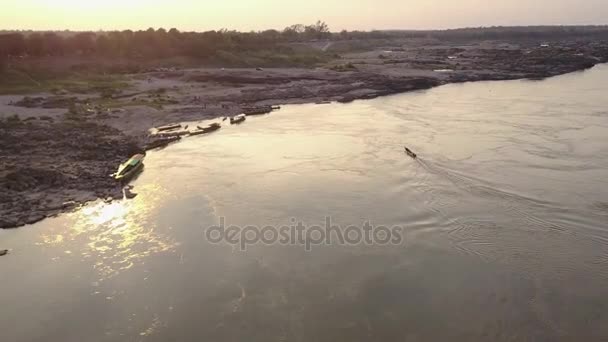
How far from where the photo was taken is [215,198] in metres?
20.3

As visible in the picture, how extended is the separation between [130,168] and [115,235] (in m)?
6.41

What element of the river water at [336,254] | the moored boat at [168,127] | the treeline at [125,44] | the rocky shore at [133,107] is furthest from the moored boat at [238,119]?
the treeline at [125,44]

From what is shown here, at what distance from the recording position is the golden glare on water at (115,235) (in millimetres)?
15344

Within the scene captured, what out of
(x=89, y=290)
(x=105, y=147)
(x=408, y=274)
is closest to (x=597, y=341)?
(x=408, y=274)

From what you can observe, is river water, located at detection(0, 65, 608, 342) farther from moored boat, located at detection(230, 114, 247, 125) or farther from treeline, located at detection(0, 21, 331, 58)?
treeline, located at detection(0, 21, 331, 58)

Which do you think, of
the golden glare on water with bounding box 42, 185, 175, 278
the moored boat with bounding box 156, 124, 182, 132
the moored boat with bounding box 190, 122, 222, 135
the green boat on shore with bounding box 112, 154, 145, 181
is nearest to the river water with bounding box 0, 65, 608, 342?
the golden glare on water with bounding box 42, 185, 175, 278

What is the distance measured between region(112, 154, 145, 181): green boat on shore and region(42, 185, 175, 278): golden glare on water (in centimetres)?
249

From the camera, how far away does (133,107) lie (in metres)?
36.2

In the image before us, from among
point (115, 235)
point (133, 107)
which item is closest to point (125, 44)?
point (133, 107)

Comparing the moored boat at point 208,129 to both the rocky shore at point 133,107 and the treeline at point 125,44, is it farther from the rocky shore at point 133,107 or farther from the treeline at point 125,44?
the treeline at point 125,44

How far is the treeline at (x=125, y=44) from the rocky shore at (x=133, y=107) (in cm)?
1129

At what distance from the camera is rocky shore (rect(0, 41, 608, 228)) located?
20.1 m

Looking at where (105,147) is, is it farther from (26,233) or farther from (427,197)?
(427,197)

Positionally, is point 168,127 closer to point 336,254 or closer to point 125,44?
point 336,254
